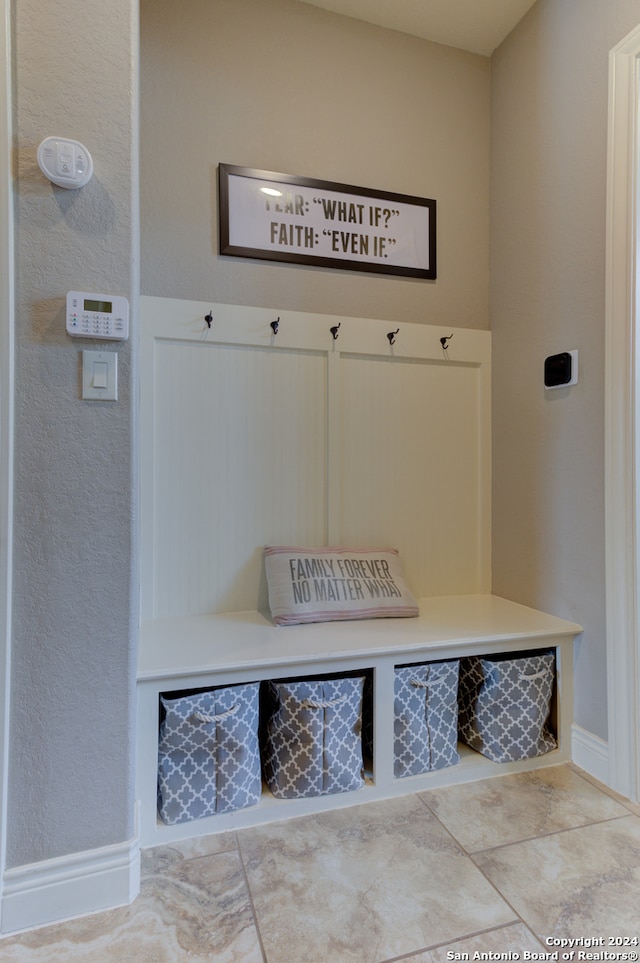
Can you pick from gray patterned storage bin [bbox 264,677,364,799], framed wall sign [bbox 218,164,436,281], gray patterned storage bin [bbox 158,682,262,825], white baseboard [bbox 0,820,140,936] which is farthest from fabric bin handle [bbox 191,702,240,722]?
framed wall sign [bbox 218,164,436,281]

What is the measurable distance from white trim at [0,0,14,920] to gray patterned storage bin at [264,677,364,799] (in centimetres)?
71

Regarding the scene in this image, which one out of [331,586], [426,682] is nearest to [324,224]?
[331,586]

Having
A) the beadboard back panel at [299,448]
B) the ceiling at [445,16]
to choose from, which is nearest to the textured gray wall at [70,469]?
the beadboard back panel at [299,448]

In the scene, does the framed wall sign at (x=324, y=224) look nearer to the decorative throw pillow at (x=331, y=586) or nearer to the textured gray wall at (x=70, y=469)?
the textured gray wall at (x=70, y=469)

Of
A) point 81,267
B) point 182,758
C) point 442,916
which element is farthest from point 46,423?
point 442,916

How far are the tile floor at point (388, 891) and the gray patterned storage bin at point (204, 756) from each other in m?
0.09

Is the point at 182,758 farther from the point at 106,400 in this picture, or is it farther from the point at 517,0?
the point at 517,0

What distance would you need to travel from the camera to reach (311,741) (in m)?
1.53

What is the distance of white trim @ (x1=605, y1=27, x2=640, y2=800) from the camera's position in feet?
5.20

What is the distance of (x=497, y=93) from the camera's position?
7.36 feet

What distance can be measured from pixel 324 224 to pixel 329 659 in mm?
1667

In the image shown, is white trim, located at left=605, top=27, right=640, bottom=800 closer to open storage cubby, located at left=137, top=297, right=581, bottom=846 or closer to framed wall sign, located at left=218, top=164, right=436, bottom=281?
open storage cubby, located at left=137, top=297, right=581, bottom=846

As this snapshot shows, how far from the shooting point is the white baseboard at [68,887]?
45.1 inches

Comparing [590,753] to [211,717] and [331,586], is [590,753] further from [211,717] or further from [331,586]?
[211,717]
